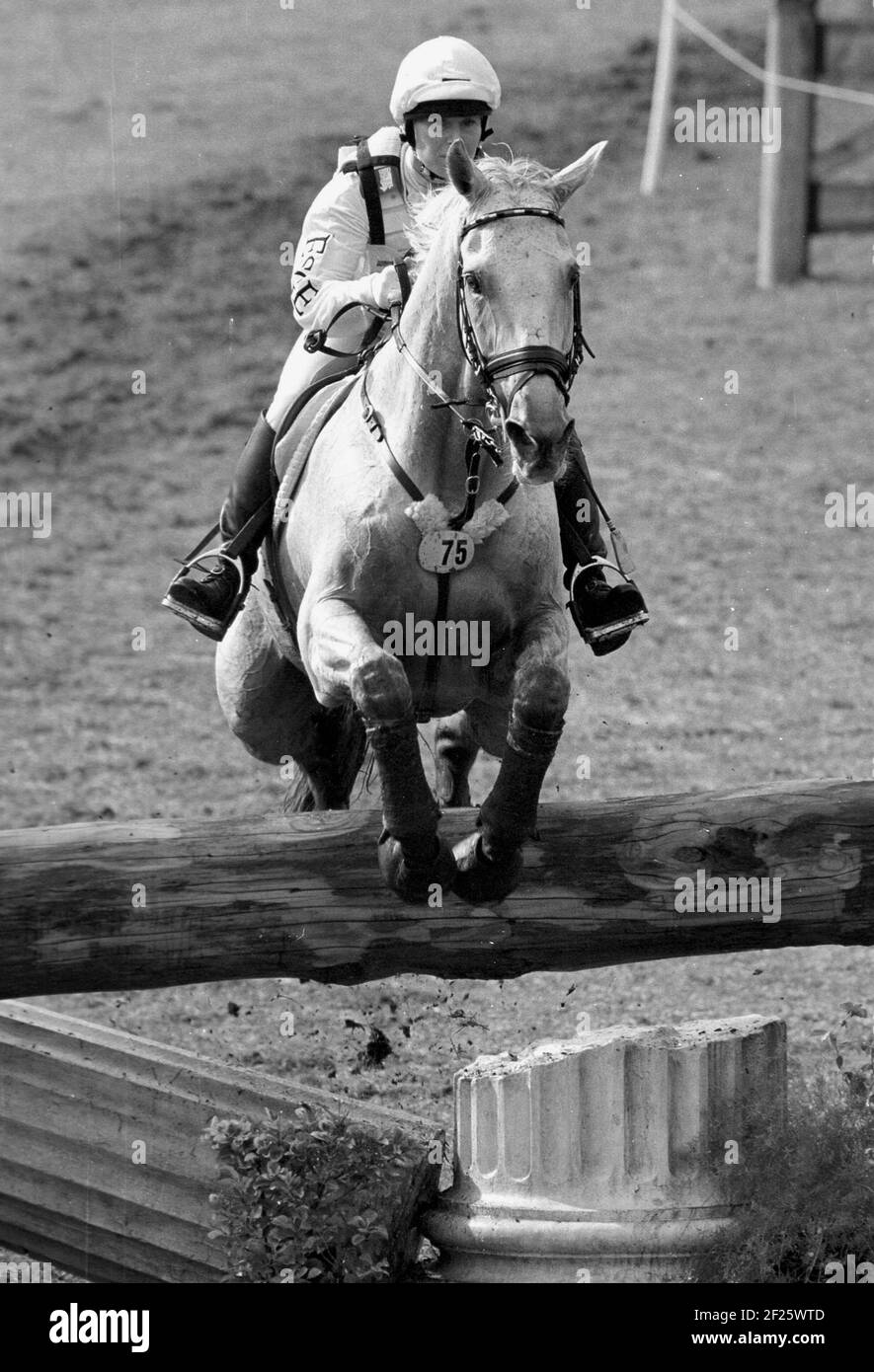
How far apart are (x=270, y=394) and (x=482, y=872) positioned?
10377 mm

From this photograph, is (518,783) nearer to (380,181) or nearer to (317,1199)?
(317,1199)

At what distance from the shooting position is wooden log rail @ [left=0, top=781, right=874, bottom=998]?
16.8ft

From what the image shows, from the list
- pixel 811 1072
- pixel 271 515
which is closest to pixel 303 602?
pixel 271 515

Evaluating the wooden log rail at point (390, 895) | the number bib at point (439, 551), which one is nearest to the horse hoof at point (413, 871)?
the wooden log rail at point (390, 895)

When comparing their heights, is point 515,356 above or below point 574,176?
below

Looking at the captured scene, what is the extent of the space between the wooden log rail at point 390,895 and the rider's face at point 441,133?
1.75 meters

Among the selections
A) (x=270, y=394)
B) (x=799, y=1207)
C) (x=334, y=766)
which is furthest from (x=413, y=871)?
(x=270, y=394)

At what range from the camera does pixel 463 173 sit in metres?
4.73

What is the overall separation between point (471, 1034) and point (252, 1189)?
2455 mm

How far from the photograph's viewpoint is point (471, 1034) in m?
7.52

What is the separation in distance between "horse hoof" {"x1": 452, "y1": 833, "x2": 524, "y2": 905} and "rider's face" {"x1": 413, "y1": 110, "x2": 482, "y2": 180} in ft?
5.98

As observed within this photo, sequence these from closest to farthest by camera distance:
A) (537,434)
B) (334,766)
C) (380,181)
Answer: (537,434) → (380,181) → (334,766)

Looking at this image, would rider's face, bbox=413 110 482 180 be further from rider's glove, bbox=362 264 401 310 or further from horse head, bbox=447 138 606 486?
horse head, bbox=447 138 606 486

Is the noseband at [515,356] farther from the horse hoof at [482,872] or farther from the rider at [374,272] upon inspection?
the horse hoof at [482,872]
